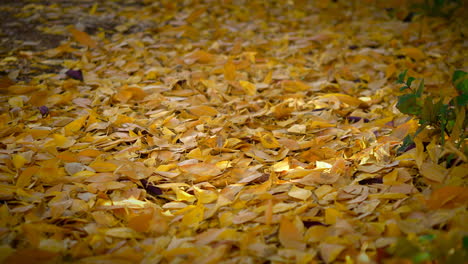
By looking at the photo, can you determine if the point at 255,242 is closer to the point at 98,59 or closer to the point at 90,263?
the point at 90,263

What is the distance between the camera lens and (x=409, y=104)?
1285 millimetres

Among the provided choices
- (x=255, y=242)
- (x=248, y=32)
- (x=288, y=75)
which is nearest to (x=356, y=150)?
(x=255, y=242)

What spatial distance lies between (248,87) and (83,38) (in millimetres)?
1080

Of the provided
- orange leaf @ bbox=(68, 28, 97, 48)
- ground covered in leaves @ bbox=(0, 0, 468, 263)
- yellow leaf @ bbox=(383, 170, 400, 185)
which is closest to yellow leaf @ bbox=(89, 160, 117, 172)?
ground covered in leaves @ bbox=(0, 0, 468, 263)

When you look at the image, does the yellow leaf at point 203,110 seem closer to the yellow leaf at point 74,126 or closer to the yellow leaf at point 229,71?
the yellow leaf at point 229,71

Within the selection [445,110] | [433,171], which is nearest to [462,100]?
[445,110]

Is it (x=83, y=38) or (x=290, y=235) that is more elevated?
(x=83, y=38)

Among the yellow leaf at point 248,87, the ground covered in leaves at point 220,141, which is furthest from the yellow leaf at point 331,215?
the yellow leaf at point 248,87

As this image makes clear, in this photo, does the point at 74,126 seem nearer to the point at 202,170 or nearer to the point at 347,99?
the point at 202,170

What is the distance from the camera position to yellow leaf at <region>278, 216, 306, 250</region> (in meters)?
1.08

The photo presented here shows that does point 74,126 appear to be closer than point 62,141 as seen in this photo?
No

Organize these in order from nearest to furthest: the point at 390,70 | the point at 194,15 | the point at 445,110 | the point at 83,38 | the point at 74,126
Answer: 1. the point at 445,110
2. the point at 74,126
3. the point at 390,70
4. the point at 83,38
5. the point at 194,15

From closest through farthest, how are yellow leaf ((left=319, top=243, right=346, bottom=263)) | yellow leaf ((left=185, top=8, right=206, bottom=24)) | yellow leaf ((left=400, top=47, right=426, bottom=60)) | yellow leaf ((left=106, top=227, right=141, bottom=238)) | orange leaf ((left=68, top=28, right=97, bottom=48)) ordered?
yellow leaf ((left=319, top=243, right=346, bottom=263)) < yellow leaf ((left=106, top=227, right=141, bottom=238)) < yellow leaf ((left=400, top=47, right=426, bottom=60)) < orange leaf ((left=68, top=28, right=97, bottom=48)) < yellow leaf ((left=185, top=8, right=206, bottom=24))

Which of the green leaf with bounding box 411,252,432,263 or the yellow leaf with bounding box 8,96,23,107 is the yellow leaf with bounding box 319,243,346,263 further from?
the yellow leaf with bounding box 8,96,23,107
